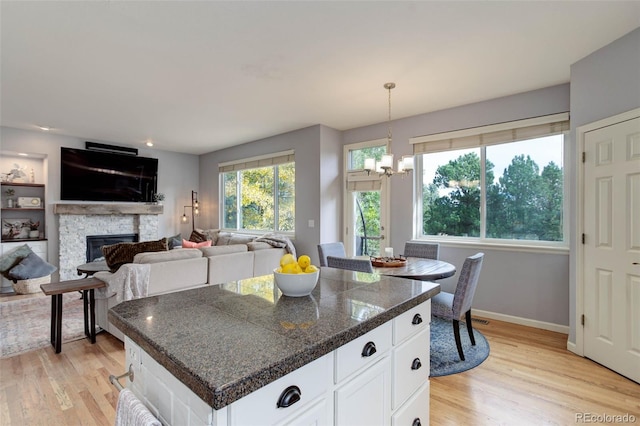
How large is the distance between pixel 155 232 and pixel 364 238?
4407 millimetres

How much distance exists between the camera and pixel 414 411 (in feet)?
5.07

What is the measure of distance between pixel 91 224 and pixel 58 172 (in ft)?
3.34

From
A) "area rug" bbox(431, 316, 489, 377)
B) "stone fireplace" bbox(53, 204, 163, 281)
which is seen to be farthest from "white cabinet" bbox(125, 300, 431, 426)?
"stone fireplace" bbox(53, 204, 163, 281)

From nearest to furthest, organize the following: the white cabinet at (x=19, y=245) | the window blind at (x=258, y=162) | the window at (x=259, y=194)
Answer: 1. the white cabinet at (x=19, y=245)
2. the window blind at (x=258, y=162)
3. the window at (x=259, y=194)

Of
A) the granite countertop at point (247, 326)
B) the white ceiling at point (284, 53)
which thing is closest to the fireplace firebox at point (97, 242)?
the white ceiling at point (284, 53)

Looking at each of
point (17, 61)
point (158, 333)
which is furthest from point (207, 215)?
point (158, 333)

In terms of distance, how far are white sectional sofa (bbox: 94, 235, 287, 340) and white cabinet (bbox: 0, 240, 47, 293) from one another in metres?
2.98

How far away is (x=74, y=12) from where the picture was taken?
2.18 m

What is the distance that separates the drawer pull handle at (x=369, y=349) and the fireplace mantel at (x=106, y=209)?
20.4 feet

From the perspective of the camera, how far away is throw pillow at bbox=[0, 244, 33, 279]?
4891 mm

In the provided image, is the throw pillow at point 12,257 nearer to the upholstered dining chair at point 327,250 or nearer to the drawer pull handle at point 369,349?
the upholstered dining chair at point 327,250

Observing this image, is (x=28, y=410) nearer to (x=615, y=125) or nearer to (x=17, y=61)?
(x=17, y=61)

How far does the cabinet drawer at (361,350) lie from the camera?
108cm

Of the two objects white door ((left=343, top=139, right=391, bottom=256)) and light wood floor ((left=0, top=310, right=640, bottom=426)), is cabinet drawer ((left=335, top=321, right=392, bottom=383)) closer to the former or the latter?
light wood floor ((left=0, top=310, right=640, bottom=426))
